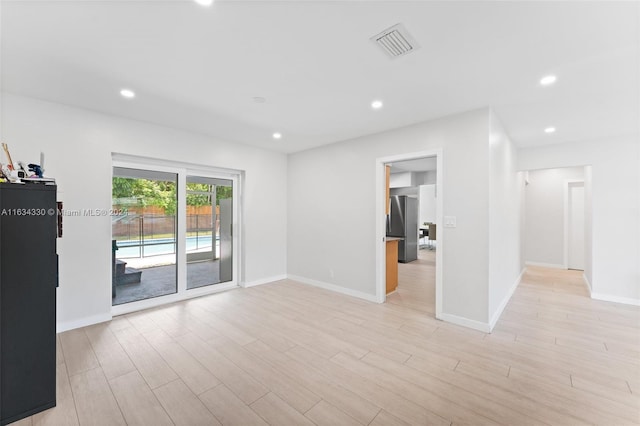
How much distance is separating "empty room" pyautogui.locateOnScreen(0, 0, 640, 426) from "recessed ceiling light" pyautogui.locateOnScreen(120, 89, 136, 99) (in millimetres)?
29

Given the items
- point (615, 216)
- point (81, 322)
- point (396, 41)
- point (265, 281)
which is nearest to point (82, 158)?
point (81, 322)

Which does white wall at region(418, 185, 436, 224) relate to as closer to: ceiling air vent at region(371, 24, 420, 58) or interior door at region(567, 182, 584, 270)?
interior door at region(567, 182, 584, 270)

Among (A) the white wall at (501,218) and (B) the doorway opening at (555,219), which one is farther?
(B) the doorway opening at (555,219)

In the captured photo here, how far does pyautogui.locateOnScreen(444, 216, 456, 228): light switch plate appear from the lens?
11.1ft

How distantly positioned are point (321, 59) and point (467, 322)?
11.0 ft

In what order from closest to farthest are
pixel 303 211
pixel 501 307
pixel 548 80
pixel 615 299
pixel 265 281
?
pixel 548 80 < pixel 501 307 < pixel 615 299 < pixel 265 281 < pixel 303 211

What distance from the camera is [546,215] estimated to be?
21.8ft

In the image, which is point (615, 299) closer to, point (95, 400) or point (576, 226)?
point (576, 226)

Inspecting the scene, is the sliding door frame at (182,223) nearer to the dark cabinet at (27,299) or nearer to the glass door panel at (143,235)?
the glass door panel at (143,235)

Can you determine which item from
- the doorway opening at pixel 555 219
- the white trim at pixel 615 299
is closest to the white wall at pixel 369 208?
the white trim at pixel 615 299

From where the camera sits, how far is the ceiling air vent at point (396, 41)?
1858mm

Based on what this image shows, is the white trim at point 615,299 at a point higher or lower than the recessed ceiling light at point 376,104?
lower

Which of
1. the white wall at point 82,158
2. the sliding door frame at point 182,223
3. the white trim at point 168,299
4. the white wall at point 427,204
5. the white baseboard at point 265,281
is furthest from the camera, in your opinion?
the white wall at point 427,204

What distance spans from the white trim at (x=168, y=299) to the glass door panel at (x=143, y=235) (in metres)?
0.08
